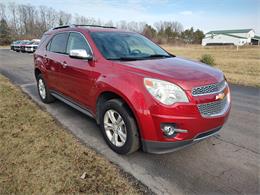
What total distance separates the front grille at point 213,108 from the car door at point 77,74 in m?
1.77

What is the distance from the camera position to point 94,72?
11.6 ft

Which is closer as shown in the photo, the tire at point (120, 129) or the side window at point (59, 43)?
the tire at point (120, 129)

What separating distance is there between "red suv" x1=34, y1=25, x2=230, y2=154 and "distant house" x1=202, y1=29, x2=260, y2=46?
8933cm

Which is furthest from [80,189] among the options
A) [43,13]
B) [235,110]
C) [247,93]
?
[43,13]

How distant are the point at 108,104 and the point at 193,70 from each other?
1.30 metres

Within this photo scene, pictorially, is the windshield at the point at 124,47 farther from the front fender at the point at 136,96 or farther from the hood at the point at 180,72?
the front fender at the point at 136,96

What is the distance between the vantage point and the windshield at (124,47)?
12.0 feet

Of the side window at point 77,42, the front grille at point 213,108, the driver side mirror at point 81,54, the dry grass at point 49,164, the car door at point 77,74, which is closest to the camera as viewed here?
the dry grass at point 49,164

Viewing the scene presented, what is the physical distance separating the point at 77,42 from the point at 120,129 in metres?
1.93

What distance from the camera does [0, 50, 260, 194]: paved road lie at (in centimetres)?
271

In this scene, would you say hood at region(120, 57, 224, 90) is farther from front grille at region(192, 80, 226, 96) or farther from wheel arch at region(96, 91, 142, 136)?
wheel arch at region(96, 91, 142, 136)

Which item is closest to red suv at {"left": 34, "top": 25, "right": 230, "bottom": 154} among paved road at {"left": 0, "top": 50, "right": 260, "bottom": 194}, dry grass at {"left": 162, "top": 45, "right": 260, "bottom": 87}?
paved road at {"left": 0, "top": 50, "right": 260, "bottom": 194}

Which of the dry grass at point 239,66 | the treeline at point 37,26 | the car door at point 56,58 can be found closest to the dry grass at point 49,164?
the car door at point 56,58

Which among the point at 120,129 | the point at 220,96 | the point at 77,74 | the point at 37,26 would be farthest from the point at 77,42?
the point at 37,26
